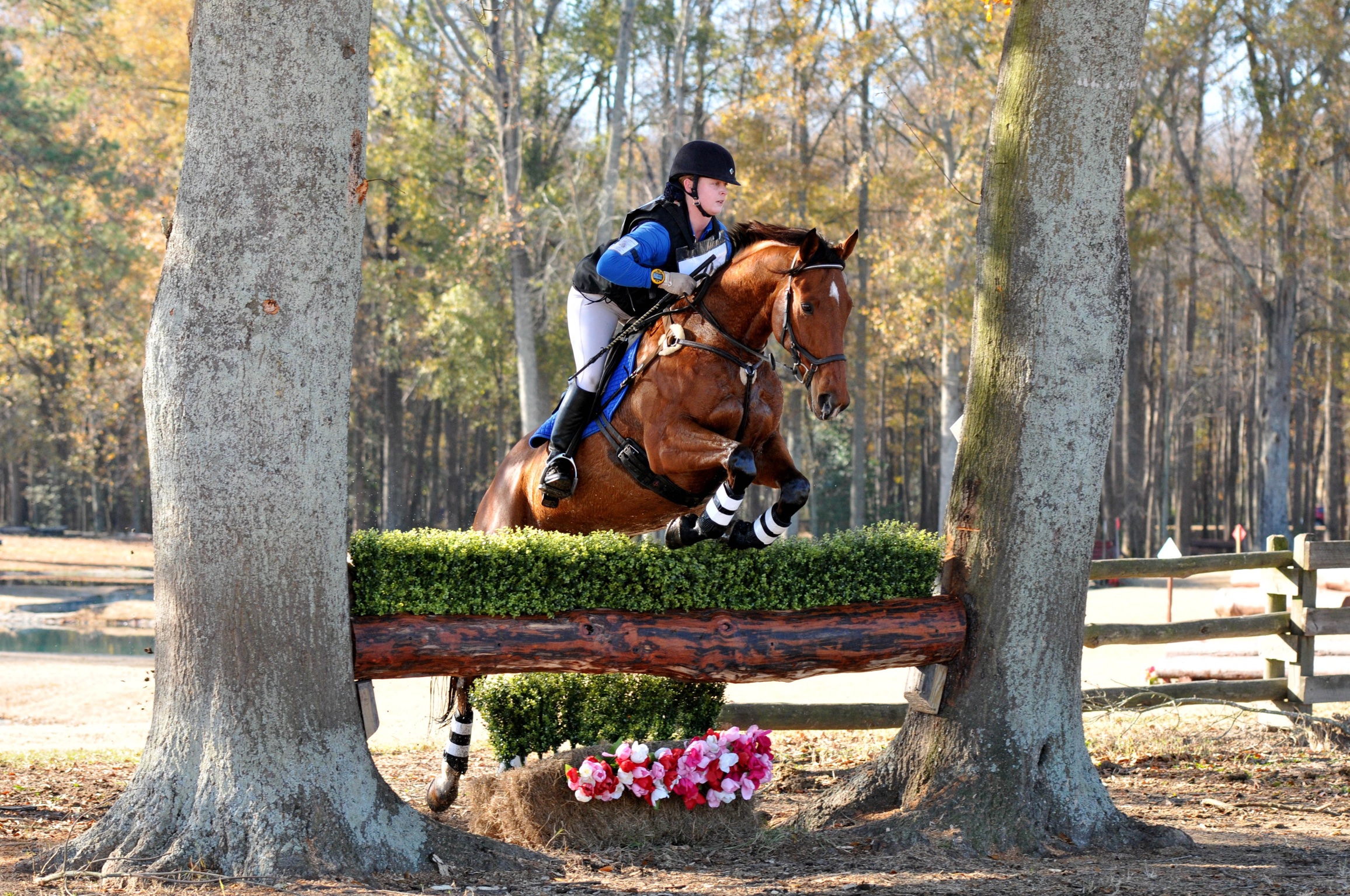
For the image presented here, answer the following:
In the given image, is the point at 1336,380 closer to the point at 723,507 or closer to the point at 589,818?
the point at 723,507

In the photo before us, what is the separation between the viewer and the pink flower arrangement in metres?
4.35

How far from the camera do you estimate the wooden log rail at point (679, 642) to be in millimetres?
4129

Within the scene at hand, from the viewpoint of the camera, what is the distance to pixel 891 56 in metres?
20.4

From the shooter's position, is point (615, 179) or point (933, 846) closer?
point (933, 846)

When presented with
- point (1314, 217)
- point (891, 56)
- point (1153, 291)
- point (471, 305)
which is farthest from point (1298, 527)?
point (471, 305)

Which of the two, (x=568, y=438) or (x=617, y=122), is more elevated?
(x=617, y=122)

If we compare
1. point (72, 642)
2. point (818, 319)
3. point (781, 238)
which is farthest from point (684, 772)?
point (72, 642)

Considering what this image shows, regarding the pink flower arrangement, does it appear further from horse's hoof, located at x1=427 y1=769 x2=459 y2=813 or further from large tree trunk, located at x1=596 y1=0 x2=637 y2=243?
large tree trunk, located at x1=596 y1=0 x2=637 y2=243

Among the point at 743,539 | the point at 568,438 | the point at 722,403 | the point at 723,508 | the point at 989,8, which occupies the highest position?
the point at 989,8

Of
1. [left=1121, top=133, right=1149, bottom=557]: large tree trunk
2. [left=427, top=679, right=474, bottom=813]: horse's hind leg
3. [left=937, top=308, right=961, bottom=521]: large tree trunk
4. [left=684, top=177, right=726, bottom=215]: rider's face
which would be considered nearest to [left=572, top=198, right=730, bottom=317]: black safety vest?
[left=684, top=177, right=726, bottom=215]: rider's face

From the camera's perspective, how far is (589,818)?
443cm

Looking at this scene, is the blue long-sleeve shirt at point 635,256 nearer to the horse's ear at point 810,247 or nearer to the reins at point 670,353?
the reins at point 670,353

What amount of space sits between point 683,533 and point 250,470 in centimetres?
179

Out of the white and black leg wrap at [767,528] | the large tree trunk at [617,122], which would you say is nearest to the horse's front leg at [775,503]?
the white and black leg wrap at [767,528]
